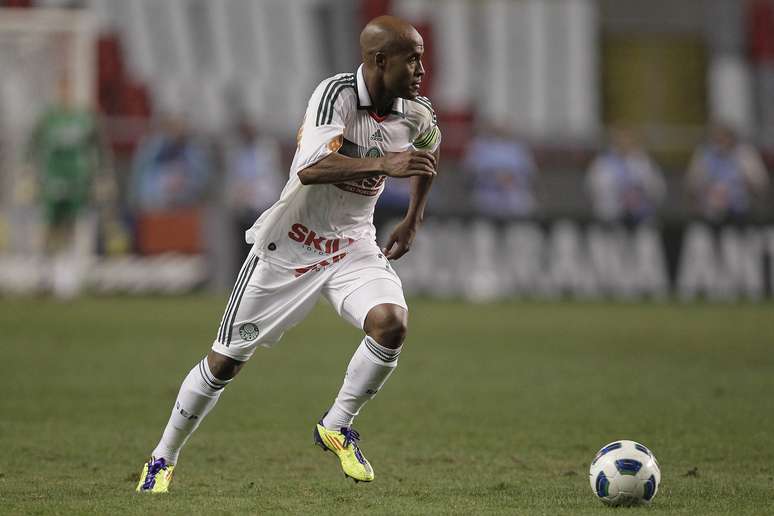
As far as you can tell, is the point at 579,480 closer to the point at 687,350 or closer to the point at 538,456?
the point at 538,456

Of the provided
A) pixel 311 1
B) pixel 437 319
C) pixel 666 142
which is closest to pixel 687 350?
pixel 437 319

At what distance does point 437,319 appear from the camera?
611 inches

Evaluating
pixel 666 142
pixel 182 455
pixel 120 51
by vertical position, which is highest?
pixel 182 455

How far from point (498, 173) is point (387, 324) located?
1454 cm

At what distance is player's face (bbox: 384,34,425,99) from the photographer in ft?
19.4

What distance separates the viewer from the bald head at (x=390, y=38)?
232 inches

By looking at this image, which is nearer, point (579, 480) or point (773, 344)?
point (579, 480)

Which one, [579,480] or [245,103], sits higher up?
[579,480]

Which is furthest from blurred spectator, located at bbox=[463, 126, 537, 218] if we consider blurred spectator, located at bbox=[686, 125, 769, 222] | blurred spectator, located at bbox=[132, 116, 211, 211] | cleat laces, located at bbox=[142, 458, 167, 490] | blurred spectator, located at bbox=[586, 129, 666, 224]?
cleat laces, located at bbox=[142, 458, 167, 490]

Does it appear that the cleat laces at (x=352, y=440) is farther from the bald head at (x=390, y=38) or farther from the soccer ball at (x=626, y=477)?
the bald head at (x=390, y=38)

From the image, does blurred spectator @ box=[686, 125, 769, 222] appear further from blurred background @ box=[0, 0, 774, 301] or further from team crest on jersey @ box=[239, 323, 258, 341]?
team crest on jersey @ box=[239, 323, 258, 341]

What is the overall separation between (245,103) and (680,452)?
17852 millimetres

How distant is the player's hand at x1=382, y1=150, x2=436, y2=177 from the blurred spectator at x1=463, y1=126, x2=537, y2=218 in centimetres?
1447

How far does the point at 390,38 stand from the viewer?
19.3 feet
